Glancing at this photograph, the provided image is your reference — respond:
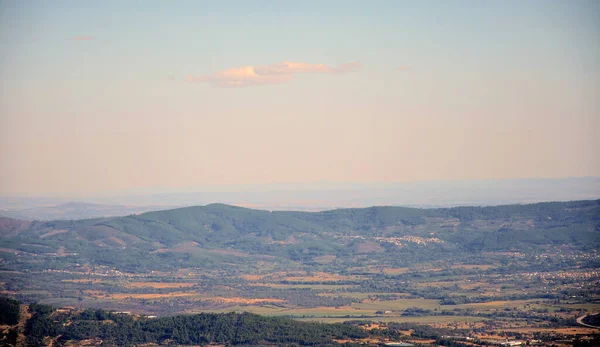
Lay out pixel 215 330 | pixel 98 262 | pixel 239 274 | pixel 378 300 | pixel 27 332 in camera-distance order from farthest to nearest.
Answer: pixel 98 262, pixel 239 274, pixel 378 300, pixel 215 330, pixel 27 332

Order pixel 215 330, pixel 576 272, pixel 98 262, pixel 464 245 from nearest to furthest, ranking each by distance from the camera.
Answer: pixel 215 330 → pixel 576 272 → pixel 98 262 → pixel 464 245

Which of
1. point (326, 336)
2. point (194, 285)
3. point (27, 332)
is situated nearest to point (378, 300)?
point (194, 285)

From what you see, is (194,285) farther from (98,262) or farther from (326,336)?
(326,336)

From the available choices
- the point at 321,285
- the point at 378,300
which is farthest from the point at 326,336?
the point at 321,285

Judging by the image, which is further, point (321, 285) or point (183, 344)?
point (321, 285)

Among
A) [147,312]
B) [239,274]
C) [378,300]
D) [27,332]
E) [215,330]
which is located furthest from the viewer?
[239,274]

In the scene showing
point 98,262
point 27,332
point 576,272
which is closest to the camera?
point 27,332

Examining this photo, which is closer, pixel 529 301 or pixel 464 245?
pixel 529 301

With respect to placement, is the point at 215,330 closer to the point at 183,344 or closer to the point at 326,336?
the point at 183,344

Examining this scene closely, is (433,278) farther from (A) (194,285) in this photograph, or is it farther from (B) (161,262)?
(B) (161,262)
